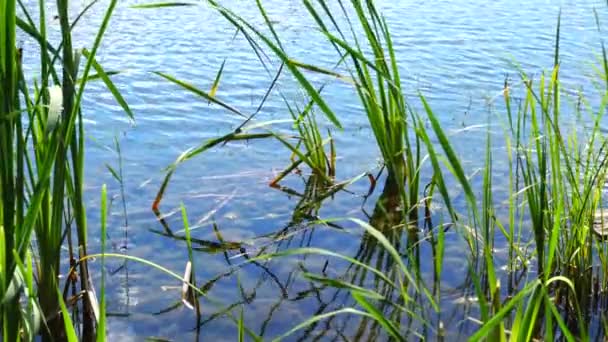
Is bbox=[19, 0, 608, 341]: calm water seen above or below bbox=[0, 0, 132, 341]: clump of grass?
below

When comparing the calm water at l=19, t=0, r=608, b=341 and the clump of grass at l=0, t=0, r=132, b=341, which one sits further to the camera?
the calm water at l=19, t=0, r=608, b=341

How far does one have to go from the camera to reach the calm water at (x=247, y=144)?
9.49 feet

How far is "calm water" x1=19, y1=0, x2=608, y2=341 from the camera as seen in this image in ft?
9.49

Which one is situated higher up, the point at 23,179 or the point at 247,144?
the point at 23,179

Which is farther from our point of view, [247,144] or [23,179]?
[247,144]

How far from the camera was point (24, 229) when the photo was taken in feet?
5.81

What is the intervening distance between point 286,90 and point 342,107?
41 cm

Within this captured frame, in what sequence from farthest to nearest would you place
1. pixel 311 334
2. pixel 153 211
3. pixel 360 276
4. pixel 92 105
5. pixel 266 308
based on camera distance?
pixel 92 105 < pixel 153 211 < pixel 360 276 < pixel 266 308 < pixel 311 334

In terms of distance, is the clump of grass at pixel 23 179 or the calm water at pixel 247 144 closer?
the clump of grass at pixel 23 179

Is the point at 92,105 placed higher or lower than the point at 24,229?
lower

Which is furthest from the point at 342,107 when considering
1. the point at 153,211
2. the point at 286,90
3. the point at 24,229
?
the point at 24,229

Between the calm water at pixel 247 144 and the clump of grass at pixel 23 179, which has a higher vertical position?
the clump of grass at pixel 23 179

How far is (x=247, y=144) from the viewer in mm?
4742

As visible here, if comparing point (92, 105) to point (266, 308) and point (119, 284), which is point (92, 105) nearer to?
point (119, 284)
